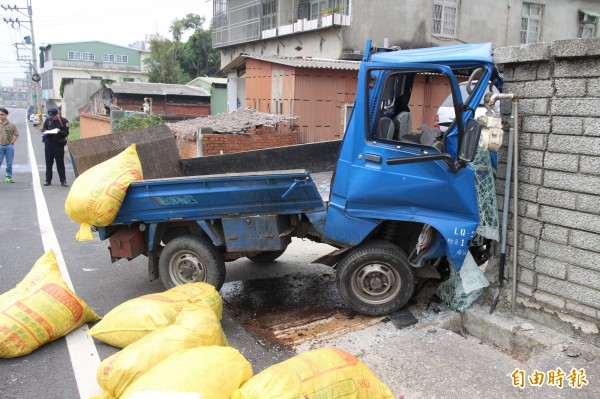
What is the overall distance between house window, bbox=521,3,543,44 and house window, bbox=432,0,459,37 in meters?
3.85

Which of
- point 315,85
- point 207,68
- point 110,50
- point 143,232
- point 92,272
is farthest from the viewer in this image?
point 110,50

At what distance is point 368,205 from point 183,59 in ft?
136

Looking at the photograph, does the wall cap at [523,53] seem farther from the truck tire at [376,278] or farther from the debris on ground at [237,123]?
the debris on ground at [237,123]

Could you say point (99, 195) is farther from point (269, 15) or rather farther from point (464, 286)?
point (269, 15)

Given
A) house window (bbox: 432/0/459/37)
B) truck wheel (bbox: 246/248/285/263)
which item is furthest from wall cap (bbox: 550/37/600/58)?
house window (bbox: 432/0/459/37)

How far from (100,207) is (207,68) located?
40618 mm

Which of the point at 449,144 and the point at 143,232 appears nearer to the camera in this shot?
the point at 449,144

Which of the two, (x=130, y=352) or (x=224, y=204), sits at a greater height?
(x=224, y=204)

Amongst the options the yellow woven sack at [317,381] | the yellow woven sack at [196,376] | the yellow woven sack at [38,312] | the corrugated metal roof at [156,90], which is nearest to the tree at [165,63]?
the corrugated metal roof at [156,90]

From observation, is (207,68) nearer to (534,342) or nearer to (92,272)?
(92,272)

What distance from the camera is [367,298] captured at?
4891 millimetres

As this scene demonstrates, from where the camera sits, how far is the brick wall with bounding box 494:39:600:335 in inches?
160

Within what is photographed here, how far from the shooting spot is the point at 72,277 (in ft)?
20.0

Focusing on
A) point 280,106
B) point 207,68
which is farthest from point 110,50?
point 280,106
